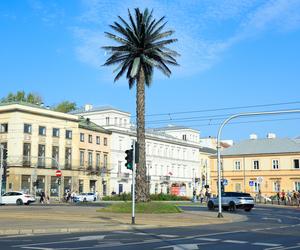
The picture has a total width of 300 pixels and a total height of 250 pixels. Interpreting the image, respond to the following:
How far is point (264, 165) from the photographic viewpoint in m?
99.2

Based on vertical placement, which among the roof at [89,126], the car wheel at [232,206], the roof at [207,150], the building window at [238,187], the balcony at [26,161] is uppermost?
the roof at [89,126]

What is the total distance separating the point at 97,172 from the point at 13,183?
61.8ft

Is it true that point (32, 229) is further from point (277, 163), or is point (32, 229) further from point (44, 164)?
point (277, 163)

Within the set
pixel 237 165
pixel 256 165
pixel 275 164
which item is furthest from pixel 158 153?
pixel 275 164

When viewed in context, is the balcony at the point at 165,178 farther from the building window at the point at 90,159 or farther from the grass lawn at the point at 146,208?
the grass lawn at the point at 146,208

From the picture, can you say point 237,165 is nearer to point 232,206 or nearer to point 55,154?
point 55,154

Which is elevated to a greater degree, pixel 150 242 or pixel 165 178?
pixel 165 178

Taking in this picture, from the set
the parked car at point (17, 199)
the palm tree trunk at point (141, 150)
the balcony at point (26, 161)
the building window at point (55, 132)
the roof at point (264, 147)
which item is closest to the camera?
the palm tree trunk at point (141, 150)

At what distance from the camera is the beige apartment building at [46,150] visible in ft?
243

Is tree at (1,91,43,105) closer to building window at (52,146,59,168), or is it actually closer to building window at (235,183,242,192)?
building window at (52,146,59,168)

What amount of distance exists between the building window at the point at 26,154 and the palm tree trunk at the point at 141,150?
1646 inches

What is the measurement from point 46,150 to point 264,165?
43775mm

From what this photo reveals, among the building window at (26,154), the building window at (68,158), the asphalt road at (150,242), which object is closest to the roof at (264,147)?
the building window at (68,158)

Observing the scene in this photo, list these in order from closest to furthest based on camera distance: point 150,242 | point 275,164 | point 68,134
Answer: point 150,242 → point 68,134 → point 275,164
